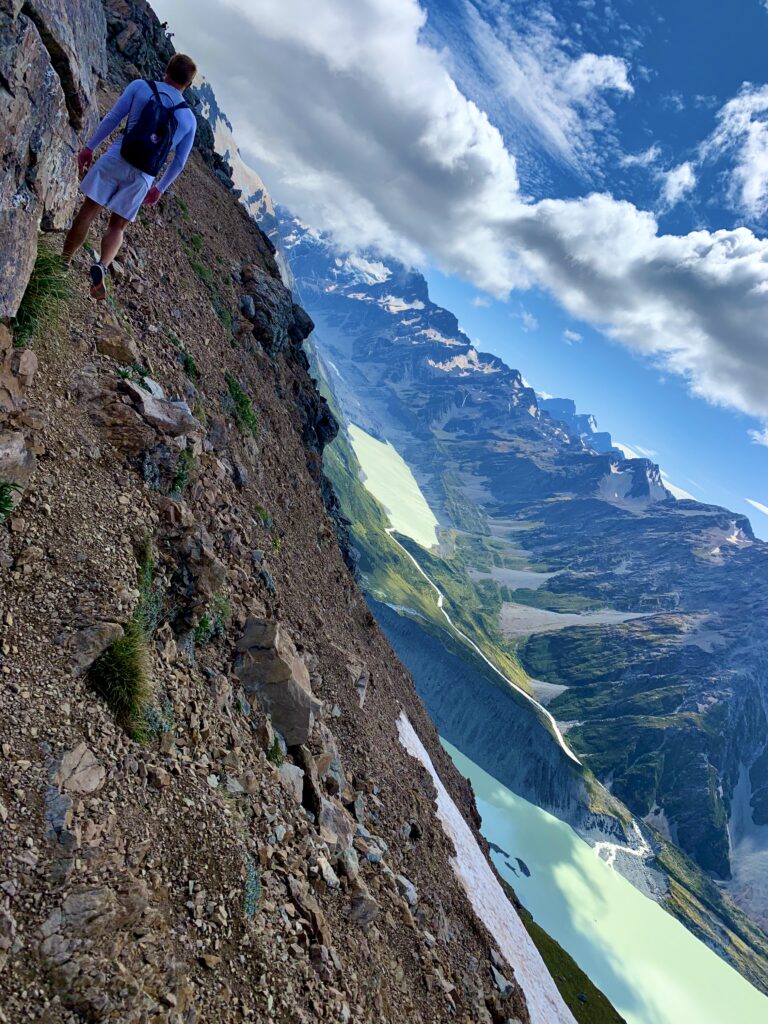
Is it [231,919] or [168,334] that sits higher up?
[168,334]

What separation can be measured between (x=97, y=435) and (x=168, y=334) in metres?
9.72

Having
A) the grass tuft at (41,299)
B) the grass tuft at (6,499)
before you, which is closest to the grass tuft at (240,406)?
the grass tuft at (41,299)

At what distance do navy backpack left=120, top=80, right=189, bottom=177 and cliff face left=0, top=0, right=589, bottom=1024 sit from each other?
103cm

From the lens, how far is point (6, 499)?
7277 mm

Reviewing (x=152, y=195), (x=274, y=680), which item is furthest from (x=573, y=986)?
(x=152, y=195)

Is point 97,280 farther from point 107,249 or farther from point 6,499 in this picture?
point 6,499

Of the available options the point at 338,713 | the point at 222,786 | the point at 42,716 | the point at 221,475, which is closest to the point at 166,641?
the point at 222,786

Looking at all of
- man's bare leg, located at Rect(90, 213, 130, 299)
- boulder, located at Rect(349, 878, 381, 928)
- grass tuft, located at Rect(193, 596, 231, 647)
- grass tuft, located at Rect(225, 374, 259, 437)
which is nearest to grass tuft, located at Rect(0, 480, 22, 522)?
grass tuft, located at Rect(193, 596, 231, 647)

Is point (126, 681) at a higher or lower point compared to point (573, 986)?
higher

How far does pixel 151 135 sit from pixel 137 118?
1.18ft

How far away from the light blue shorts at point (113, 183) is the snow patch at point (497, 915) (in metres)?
29.1

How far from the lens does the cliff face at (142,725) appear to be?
6.21 metres

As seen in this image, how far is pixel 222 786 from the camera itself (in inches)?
372

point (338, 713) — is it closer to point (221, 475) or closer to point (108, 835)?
point (221, 475)
